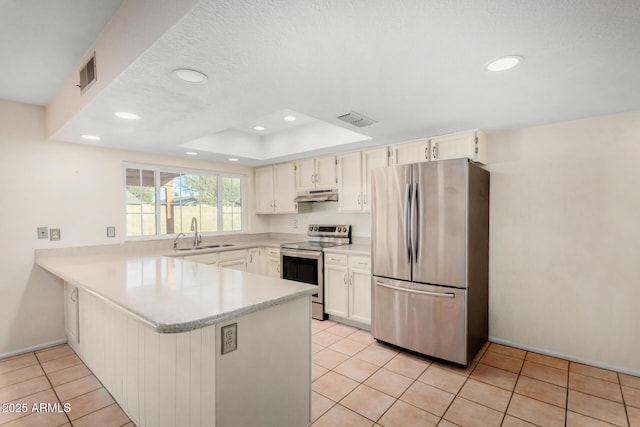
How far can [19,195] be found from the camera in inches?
114

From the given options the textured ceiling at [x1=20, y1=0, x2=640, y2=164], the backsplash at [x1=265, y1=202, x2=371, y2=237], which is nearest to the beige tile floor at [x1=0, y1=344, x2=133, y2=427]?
the textured ceiling at [x1=20, y1=0, x2=640, y2=164]

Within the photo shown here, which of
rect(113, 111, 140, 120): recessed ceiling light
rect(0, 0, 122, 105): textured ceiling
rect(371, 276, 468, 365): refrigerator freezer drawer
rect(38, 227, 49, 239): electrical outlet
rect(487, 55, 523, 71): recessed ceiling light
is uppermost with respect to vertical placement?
rect(0, 0, 122, 105): textured ceiling

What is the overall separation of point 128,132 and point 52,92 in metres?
0.70

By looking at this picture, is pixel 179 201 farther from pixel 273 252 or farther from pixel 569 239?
pixel 569 239

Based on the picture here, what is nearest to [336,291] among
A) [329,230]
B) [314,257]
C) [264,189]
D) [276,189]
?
[314,257]

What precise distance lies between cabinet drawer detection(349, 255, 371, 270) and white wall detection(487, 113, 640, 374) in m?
1.26

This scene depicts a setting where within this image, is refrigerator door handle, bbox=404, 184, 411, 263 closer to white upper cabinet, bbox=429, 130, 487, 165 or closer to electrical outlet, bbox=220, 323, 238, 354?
white upper cabinet, bbox=429, 130, 487, 165

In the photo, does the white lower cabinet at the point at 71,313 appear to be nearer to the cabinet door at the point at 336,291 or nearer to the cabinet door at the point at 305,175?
the cabinet door at the point at 336,291

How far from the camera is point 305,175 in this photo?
4.39 m

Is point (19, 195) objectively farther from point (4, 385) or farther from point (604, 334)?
point (604, 334)

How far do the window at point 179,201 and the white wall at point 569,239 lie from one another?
3623 mm

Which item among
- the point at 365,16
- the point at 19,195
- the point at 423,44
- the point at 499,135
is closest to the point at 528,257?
the point at 499,135

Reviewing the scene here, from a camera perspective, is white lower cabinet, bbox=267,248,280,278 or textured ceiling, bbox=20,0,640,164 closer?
textured ceiling, bbox=20,0,640,164

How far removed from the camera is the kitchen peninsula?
1.36 meters
